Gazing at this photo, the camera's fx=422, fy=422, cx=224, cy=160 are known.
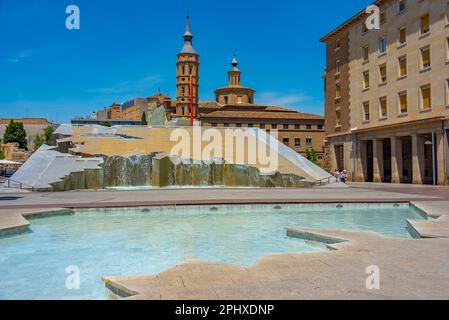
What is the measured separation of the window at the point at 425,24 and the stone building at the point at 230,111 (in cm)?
2544

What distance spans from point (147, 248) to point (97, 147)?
22.5m

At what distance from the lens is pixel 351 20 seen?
41000 millimetres

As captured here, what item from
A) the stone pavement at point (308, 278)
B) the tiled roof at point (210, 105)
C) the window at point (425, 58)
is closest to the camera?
the stone pavement at point (308, 278)

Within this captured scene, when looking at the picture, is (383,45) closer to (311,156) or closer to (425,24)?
(425,24)

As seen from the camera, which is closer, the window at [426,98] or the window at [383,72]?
the window at [426,98]

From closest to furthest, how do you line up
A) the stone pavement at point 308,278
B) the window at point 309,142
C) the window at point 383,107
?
the stone pavement at point 308,278 < the window at point 383,107 < the window at point 309,142

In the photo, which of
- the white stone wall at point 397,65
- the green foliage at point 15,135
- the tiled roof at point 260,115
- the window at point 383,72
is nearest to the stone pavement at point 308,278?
the white stone wall at point 397,65

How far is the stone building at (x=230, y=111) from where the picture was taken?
80125 millimetres

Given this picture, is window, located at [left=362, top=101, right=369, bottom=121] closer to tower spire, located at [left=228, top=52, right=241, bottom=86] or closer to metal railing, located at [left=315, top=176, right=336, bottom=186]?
metal railing, located at [left=315, top=176, right=336, bottom=186]

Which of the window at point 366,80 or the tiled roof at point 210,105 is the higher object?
the tiled roof at point 210,105

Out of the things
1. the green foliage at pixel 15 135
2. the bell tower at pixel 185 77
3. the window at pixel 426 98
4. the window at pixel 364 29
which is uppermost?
the bell tower at pixel 185 77

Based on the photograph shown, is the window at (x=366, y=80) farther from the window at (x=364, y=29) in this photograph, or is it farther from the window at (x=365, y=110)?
the window at (x=364, y=29)
